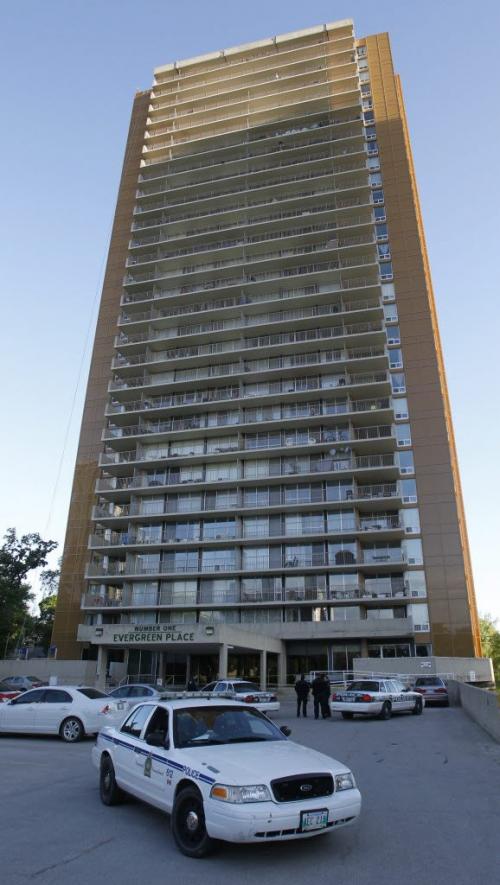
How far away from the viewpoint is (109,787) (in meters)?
7.87

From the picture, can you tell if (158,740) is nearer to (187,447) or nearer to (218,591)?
(218,591)

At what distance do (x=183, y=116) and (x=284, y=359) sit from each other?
3299 centimetres

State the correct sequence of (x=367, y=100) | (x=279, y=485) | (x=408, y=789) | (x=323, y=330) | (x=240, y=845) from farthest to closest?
1. (x=367, y=100)
2. (x=323, y=330)
3. (x=279, y=485)
4. (x=408, y=789)
5. (x=240, y=845)

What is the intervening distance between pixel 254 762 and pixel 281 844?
91 cm

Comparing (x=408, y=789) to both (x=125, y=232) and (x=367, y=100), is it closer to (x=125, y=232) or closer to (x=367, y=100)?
(x=125, y=232)

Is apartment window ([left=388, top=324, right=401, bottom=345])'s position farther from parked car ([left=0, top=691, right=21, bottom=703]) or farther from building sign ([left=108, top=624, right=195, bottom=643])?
parked car ([left=0, top=691, right=21, bottom=703])

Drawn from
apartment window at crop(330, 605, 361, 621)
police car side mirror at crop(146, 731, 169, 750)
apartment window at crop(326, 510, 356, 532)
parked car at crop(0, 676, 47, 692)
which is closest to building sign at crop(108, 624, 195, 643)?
parked car at crop(0, 676, 47, 692)

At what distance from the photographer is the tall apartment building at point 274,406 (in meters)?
44.1

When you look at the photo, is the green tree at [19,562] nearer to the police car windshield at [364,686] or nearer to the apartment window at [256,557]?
the apartment window at [256,557]

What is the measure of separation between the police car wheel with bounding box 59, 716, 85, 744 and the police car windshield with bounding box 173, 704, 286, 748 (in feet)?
29.8

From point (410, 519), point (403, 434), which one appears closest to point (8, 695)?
point (410, 519)

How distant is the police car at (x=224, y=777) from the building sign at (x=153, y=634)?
26.4 metres

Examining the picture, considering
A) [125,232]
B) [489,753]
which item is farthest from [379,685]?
[125,232]

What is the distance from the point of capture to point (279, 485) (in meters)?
48.0
